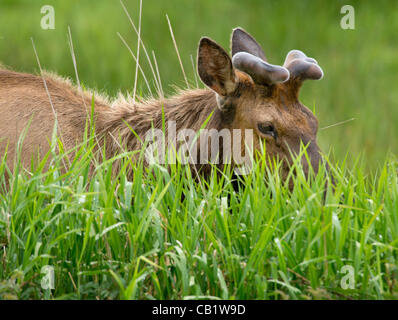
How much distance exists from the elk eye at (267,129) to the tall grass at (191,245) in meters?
1.04

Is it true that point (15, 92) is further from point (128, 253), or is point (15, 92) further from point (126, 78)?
point (126, 78)

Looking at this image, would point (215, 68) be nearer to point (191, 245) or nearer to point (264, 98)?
point (264, 98)

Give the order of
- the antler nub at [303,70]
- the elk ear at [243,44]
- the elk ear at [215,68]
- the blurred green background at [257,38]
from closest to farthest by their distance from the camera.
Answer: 1. the elk ear at [215,68]
2. the antler nub at [303,70]
3. the elk ear at [243,44]
4. the blurred green background at [257,38]

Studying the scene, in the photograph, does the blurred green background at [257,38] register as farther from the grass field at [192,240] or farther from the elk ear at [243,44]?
the grass field at [192,240]

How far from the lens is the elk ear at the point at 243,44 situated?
672cm

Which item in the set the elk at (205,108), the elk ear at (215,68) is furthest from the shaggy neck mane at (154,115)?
the elk ear at (215,68)

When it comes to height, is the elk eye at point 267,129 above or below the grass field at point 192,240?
above

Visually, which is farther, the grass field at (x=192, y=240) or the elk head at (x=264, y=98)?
the elk head at (x=264, y=98)

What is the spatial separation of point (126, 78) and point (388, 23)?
18.3 feet

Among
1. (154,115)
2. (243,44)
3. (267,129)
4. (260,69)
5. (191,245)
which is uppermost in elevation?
(243,44)

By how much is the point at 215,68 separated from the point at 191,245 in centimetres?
194

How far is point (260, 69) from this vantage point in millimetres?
5789

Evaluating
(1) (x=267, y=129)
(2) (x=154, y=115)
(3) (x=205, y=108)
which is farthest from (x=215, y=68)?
(2) (x=154, y=115)

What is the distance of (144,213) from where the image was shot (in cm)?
450
